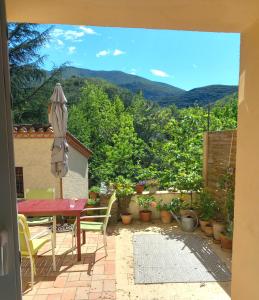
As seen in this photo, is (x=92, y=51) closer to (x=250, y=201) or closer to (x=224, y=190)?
(x=224, y=190)

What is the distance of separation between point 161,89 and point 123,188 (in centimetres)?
1994

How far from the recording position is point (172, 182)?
5855mm

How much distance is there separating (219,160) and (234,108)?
4.42 meters

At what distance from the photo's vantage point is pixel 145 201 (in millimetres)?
5652

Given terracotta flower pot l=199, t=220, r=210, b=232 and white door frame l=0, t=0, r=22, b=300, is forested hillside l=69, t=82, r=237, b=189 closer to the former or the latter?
terracotta flower pot l=199, t=220, r=210, b=232

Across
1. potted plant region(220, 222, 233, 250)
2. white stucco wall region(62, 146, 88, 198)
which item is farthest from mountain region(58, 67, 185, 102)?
potted plant region(220, 222, 233, 250)

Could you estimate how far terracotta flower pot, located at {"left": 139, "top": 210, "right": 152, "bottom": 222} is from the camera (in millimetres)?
5645

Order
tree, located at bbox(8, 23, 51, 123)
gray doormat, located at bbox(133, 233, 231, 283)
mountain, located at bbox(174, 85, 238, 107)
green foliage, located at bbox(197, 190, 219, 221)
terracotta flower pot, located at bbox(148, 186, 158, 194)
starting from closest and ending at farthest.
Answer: gray doormat, located at bbox(133, 233, 231, 283) → green foliage, located at bbox(197, 190, 219, 221) → terracotta flower pot, located at bbox(148, 186, 158, 194) → tree, located at bbox(8, 23, 51, 123) → mountain, located at bbox(174, 85, 238, 107)

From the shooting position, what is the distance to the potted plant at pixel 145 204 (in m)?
5.65

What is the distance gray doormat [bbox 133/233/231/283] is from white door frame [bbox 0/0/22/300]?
2535 mm

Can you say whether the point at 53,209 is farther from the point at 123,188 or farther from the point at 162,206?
the point at 162,206

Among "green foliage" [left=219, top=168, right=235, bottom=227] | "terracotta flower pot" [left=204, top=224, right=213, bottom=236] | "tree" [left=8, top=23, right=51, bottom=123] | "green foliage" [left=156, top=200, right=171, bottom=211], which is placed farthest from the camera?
"tree" [left=8, top=23, right=51, bottom=123]

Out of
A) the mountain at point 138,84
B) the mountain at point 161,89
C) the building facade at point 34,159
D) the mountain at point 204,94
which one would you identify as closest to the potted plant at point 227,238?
the building facade at point 34,159

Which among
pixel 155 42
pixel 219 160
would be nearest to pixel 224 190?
pixel 219 160
